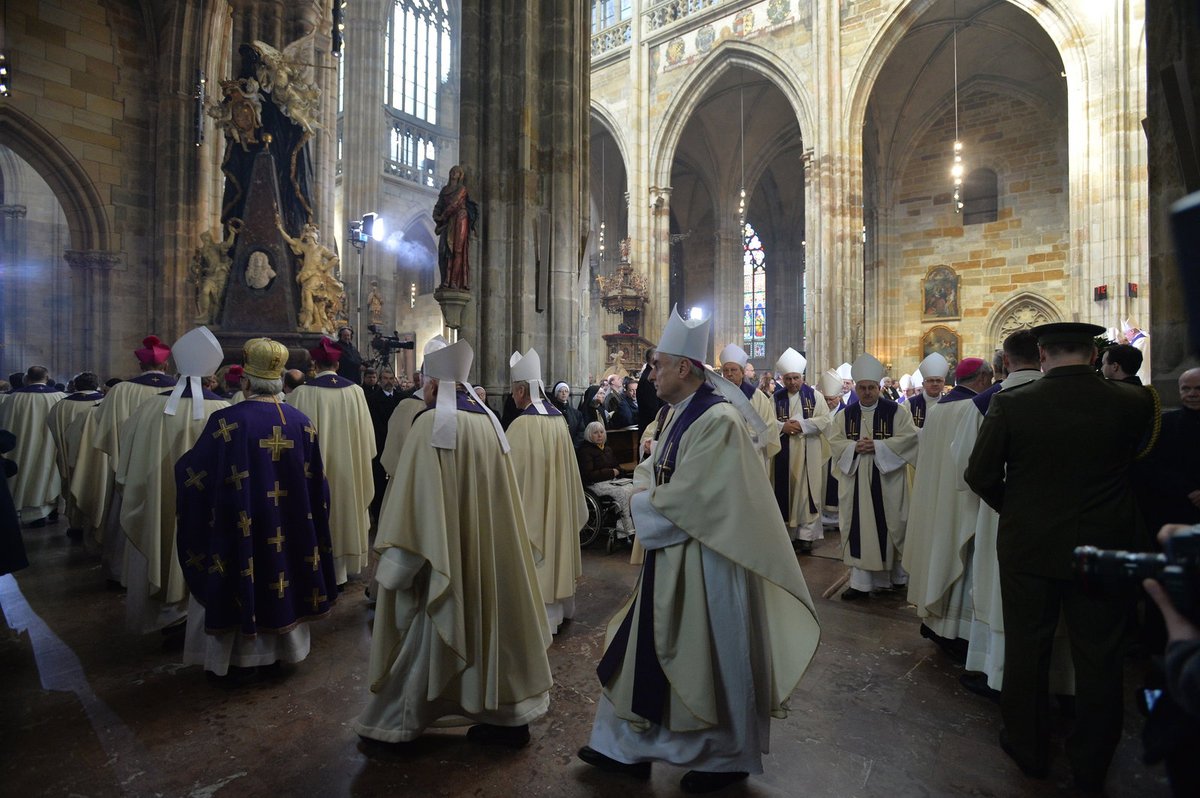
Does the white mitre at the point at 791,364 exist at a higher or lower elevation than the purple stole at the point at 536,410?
higher

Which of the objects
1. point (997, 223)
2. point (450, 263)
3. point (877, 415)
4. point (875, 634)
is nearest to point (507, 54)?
point (450, 263)

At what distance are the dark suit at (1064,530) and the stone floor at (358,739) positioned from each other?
28 centimetres

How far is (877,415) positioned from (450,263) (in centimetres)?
549

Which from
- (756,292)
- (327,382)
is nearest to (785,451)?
(327,382)

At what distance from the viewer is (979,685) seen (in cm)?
341

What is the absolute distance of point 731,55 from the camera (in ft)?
63.3

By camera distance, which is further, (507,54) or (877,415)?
(507,54)

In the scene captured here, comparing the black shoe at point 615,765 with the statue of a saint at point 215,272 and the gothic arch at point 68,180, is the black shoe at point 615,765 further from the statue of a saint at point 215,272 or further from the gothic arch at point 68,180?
the gothic arch at point 68,180

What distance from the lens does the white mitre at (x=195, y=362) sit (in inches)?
156

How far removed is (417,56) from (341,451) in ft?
96.1

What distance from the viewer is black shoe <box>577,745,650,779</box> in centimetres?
256

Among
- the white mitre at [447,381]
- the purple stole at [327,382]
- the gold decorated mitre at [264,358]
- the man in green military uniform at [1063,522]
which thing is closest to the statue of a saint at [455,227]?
the purple stole at [327,382]

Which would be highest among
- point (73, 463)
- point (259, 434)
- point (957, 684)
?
point (259, 434)

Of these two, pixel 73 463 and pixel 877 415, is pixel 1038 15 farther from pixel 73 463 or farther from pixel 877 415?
pixel 73 463
